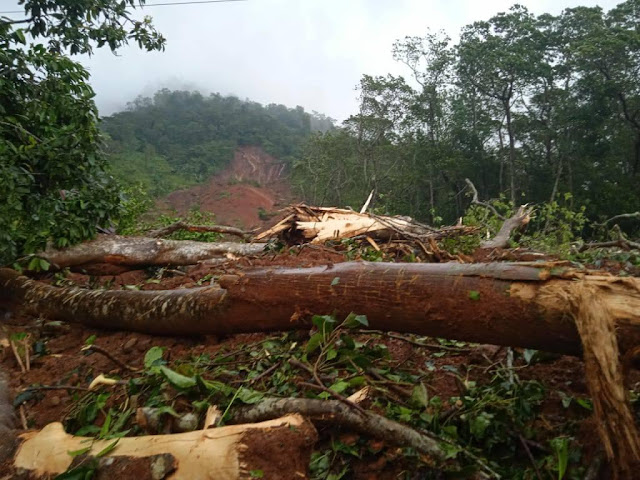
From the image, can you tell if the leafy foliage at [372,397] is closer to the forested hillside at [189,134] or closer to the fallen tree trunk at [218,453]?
the fallen tree trunk at [218,453]

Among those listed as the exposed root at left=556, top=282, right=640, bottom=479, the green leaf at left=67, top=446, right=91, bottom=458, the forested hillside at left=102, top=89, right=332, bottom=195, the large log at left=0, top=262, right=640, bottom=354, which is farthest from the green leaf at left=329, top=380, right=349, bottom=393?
the forested hillside at left=102, top=89, right=332, bottom=195

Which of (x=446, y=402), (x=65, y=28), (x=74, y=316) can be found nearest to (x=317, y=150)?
(x=65, y=28)

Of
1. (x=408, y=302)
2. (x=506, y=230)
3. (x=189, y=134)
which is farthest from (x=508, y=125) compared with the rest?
(x=189, y=134)

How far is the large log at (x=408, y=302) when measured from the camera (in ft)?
5.51

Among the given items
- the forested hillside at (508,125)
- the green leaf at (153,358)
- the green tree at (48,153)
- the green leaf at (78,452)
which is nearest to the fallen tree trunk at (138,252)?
the green tree at (48,153)

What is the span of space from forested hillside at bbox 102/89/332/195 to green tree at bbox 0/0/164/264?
98.4ft

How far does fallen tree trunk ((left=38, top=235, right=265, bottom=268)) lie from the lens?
5336 mm

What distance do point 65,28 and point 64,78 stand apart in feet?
5.13

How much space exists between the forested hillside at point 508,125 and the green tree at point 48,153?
15.7 m

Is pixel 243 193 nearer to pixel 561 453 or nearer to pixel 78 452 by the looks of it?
pixel 78 452

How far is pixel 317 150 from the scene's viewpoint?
27.3 metres

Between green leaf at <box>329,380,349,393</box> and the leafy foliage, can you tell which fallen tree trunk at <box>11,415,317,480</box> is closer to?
the leafy foliage

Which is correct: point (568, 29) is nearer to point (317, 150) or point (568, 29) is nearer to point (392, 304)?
point (317, 150)

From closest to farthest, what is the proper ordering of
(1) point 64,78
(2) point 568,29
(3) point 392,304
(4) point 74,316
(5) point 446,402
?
(5) point 446,402
(3) point 392,304
(4) point 74,316
(1) point 64,78
(2) point 568,29
